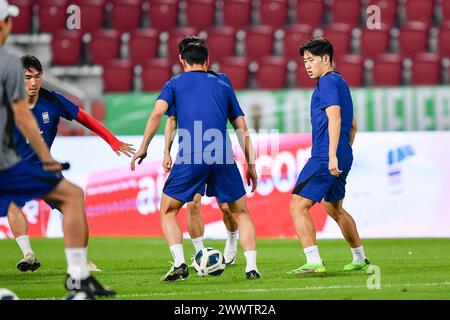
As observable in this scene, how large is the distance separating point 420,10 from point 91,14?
5565 millimetres

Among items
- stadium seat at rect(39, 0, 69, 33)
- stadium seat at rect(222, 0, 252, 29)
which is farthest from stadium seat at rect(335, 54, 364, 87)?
stadium seat at rect(39, 0, 69, 33)

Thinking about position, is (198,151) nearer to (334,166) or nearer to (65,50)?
(334,166)

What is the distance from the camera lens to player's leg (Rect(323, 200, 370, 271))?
947 centimetres

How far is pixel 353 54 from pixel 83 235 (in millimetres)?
11598

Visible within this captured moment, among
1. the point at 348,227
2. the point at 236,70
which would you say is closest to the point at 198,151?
the point at 348,227

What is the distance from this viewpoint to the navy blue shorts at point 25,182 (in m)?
6.72

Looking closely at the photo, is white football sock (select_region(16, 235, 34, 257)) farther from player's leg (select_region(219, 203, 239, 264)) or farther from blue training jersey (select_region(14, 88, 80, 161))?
player's leg (select_region(219, 203, 239, 264))

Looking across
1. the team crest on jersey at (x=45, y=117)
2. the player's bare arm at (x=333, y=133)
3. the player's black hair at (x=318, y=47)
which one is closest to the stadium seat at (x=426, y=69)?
the player's black hair at (x=318, y=47)

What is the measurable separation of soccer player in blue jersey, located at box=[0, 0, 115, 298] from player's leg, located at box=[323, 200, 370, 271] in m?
3.09

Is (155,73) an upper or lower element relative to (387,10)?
lower

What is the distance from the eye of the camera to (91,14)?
18.2m

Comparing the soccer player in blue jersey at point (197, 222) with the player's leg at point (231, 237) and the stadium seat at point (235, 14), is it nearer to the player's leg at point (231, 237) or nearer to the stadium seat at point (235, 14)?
the player's leg at point (231, 237)
